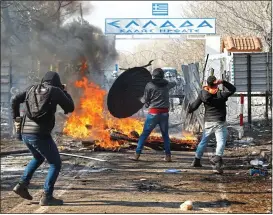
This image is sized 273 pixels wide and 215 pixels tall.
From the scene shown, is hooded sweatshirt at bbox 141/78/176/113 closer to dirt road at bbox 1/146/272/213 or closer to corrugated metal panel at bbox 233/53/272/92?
dirt road at bbox 1/146/272/213

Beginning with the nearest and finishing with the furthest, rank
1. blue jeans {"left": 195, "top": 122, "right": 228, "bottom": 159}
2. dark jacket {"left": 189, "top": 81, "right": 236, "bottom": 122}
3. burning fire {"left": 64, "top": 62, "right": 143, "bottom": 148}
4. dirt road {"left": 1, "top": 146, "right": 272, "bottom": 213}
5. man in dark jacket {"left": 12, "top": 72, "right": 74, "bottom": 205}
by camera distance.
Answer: dirt road {"left": 1, "top": 146, "right": 272, "bottom": 213}, man in dark jacket {"left": 12, "top": 72, "right": 74, "bottom": 205}, blue jeans {"left": 195, "top": 122, "right": 228, "bottom": 159}, dark jacket {"left": 189, "top": 81, "right": 236, "bottom": 122}, burning fire {"left": 64, "top": 62, "right": 143, "bottom": 148}

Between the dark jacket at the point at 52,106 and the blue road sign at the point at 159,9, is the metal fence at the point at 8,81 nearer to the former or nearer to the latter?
the blue road sign at the point at 159,9

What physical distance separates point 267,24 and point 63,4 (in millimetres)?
9649

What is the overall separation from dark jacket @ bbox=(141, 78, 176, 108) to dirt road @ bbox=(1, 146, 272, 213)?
125 cm

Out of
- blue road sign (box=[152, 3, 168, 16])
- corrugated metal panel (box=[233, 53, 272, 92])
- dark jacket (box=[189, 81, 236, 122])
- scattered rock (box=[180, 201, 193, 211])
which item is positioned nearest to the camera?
scattered rock (box=[180, 201, 193, 211])

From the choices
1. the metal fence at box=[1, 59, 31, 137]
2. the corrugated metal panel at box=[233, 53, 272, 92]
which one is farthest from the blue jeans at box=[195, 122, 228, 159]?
the metal fence at box=[1, 59, 31, 137]

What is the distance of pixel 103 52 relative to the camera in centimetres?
2027

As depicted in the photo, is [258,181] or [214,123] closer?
[258,181]

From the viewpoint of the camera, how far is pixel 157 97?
10.3 m

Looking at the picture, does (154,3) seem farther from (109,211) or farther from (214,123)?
(109,211)

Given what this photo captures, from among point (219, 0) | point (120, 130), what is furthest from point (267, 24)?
point (120, 130)

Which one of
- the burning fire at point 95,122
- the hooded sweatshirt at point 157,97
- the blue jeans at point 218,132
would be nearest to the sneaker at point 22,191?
the blue jeans at point 218,132

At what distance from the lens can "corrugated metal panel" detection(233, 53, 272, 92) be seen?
1586 centimetres

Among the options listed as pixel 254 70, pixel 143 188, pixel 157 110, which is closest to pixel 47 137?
pixel 143 188
